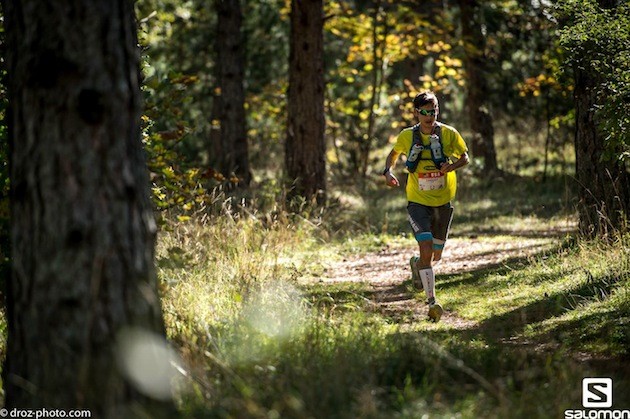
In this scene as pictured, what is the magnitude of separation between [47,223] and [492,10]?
1688 centimetres

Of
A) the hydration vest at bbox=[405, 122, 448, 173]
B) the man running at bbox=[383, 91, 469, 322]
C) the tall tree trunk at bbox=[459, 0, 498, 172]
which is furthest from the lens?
the tall tree trunk at bbox=[459, 0, 498, 172]

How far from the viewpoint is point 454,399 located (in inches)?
195

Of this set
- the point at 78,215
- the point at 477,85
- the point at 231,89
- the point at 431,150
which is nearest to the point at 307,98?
the point at 231,89

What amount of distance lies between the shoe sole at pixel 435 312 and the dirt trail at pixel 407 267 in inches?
4.6

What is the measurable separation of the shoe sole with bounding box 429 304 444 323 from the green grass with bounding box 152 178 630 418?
0.16 m

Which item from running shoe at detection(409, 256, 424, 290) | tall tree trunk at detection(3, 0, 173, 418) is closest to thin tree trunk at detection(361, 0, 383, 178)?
running shoe at detection(409, 256, 424, 290)

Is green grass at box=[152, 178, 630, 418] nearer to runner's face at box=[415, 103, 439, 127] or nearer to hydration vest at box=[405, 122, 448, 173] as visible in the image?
hydration vest at box=[405, 122, 448, 173]

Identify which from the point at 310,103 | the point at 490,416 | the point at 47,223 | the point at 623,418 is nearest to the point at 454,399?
the point at 490,416

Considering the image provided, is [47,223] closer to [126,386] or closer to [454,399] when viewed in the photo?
[126,386]

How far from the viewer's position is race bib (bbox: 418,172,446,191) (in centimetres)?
862

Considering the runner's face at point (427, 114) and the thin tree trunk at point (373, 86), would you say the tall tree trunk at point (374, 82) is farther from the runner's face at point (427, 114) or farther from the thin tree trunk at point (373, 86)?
the runner's face at point (427, 114)

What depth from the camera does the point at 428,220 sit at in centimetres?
864

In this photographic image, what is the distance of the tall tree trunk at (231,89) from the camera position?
1781 centimetres

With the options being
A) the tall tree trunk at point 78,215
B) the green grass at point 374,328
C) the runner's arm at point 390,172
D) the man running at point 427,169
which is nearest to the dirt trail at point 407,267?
the green grass at point 374,328
